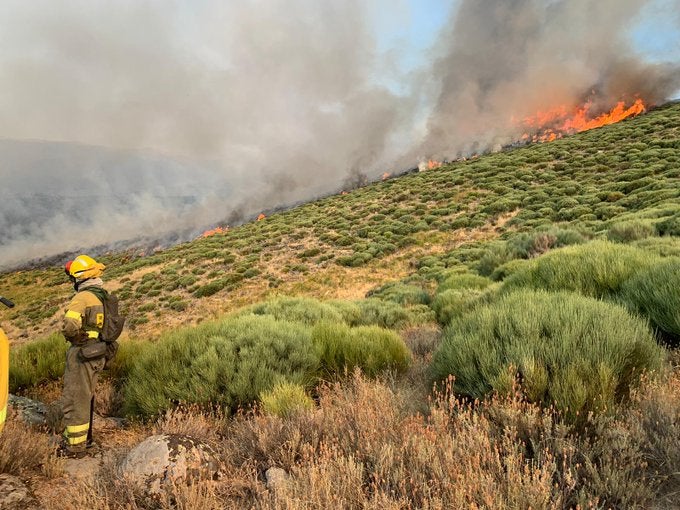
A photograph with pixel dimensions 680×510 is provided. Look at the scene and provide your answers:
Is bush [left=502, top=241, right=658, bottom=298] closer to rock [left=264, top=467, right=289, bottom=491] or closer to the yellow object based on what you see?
rock [left=264, top=467, right=289, bottom=491]

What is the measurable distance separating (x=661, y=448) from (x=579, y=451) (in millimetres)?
519

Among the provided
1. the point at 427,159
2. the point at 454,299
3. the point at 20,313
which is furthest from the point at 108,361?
the point at 427,159

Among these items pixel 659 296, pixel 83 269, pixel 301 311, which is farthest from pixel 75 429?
pixel 659 296

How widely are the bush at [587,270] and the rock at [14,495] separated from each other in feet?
23.7

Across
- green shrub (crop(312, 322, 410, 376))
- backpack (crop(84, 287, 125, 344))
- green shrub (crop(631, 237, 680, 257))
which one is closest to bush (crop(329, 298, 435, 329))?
green shrub (crop(312, 322, 410, 376))

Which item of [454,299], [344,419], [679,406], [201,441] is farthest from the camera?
[454,299]

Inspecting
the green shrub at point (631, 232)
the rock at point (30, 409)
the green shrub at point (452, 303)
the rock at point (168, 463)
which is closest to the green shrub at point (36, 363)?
the rock at point (30, 409)

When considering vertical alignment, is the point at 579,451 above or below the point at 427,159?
below

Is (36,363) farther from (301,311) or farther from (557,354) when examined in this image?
(557,354)

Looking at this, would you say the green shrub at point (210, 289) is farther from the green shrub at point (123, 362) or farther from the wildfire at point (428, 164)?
the wildfire at point (428, 164)

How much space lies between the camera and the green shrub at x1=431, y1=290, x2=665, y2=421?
3.11 m

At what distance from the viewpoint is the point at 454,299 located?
9.57 meters

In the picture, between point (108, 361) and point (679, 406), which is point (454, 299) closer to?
point (679, 406)

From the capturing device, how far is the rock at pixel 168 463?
10.3 ft
